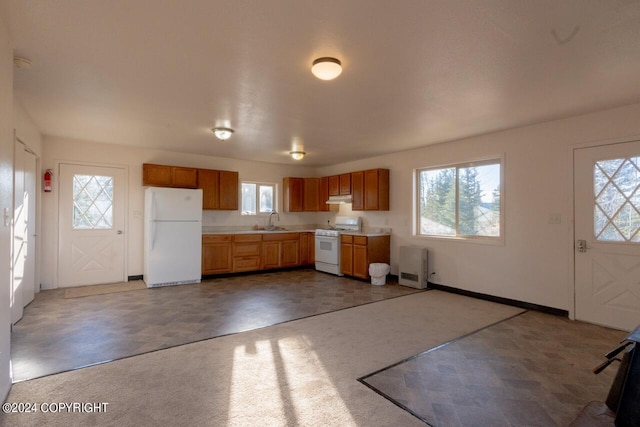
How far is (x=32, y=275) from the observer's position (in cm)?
447

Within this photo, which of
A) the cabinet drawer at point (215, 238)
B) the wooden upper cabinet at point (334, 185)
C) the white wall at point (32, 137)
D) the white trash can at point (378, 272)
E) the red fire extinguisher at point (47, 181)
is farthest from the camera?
the wooden upper cabinet at point (334, 185)

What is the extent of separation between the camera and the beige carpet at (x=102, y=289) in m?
4.86

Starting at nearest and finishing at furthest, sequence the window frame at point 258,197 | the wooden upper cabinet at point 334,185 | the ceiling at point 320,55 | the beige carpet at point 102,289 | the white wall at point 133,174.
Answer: the ceiling at point 320,55, the beige carpet at point 102,289, the white wall at point 133,174, the wooden upper cabinet at point 334,185, the window frame at point 258,197

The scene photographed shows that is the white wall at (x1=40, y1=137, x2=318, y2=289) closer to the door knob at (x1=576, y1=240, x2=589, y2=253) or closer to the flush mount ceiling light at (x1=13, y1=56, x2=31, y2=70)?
the flush mount ceiling light at (x1=13, y1=56, x2=31, y2=70)

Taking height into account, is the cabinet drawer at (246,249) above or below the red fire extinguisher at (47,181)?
below

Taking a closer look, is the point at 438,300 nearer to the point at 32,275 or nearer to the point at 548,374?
the point at 548,374

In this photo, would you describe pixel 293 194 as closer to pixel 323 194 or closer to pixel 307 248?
pixel 323 194

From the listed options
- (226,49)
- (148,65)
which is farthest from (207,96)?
(226,49)

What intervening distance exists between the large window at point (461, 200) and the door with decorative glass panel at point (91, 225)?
17.8 feet

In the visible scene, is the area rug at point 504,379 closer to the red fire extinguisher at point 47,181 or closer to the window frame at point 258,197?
the window frame at point 258,197

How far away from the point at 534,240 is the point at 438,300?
152 centimetres

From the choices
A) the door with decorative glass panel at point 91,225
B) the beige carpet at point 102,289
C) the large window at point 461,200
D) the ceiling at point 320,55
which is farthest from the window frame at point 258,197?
the large window at point 461,200

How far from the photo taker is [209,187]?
6.36 meters

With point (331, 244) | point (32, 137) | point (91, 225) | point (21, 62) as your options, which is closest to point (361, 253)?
point (331, 244)
